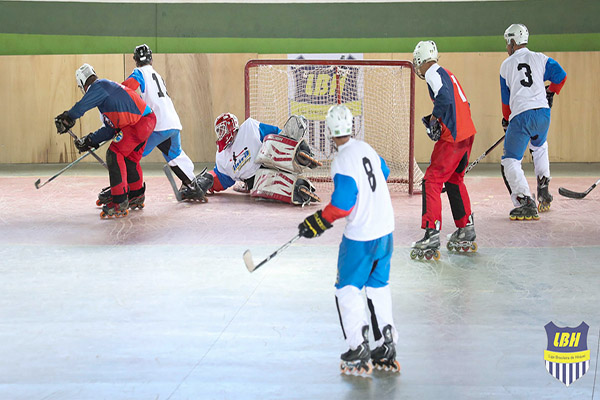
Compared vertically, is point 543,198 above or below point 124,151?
below

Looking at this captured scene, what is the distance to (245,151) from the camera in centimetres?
866

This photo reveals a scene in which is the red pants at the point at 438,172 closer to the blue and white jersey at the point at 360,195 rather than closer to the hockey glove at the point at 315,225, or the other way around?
Result: the blue and white jersey at the point at 360,195

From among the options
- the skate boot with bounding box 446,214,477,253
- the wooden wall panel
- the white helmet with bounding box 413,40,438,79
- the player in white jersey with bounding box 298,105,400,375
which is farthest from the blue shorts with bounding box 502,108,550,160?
the wooden wall panel

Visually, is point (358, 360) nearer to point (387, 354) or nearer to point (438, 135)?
point (387, 354)

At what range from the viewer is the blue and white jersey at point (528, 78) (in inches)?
284

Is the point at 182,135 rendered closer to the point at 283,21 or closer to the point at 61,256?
the point at 283,21

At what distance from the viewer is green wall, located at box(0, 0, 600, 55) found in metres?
12.4

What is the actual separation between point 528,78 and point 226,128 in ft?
10.9

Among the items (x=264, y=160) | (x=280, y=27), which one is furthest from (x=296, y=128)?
(x=280, y=27)

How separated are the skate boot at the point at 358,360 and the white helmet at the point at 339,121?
0.93 meters

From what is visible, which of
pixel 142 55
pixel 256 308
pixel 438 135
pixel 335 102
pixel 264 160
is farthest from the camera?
pixel 335 102

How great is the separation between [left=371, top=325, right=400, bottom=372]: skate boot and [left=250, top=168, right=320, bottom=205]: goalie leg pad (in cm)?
465

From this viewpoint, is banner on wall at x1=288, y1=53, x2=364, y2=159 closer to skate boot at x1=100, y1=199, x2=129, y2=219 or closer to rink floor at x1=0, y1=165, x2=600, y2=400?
rink floor at x1=0, y1=165, x2=600, y2=400

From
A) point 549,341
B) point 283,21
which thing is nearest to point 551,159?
point 283,21
